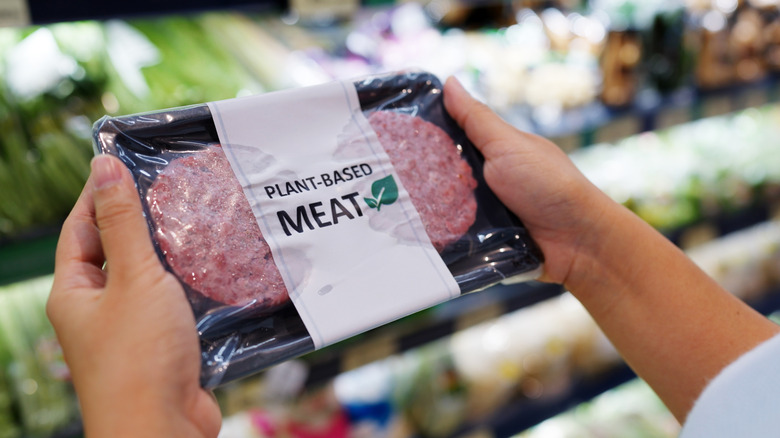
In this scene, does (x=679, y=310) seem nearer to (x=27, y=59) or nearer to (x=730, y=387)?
(x=730, y=387)

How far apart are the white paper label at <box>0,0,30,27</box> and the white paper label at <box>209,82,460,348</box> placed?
0.41 meters

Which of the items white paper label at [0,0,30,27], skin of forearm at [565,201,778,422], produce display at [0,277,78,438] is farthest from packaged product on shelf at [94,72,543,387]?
produce display at [0,277,78,438]

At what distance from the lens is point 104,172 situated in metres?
0.59

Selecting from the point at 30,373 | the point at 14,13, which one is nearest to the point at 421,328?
the point at 30,373

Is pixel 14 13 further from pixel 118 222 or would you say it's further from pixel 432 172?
pixel 432 172

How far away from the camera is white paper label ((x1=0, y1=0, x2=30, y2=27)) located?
0.84 m

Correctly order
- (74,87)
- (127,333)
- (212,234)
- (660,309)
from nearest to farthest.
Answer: (127,333), (212,234), (660,309), (74,87)

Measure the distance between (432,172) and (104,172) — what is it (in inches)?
17.7

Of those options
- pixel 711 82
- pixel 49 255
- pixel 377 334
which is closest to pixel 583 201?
pixel 377 334

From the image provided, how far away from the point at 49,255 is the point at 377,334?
28.5 inches

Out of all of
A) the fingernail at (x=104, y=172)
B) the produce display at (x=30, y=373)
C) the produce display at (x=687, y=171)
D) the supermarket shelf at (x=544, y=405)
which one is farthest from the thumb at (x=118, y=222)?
the produce display at (x=687, y=171)

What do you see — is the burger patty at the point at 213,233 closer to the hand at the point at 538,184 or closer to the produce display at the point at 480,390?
the hand at the point at 538,184

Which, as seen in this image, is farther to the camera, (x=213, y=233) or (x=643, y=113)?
(x=643, y=113)

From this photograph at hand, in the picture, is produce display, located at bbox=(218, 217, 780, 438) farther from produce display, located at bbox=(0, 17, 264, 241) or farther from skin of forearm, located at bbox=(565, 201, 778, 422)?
skin of forearm, located at bbox=(565, 201, 778, 422)
